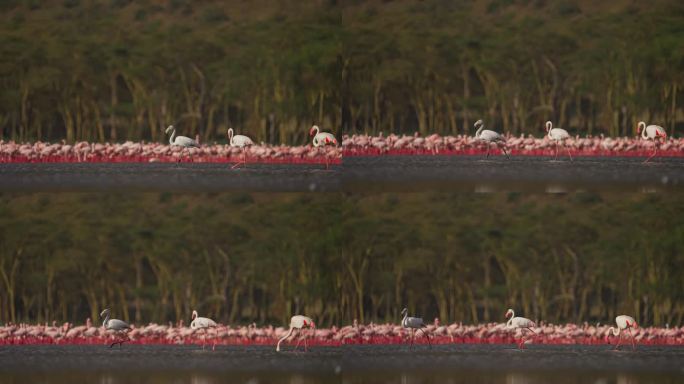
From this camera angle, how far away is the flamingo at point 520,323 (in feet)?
16.2

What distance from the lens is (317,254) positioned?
5.06 metres

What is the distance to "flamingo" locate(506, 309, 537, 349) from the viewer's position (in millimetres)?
4941

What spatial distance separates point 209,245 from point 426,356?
3.97 feet

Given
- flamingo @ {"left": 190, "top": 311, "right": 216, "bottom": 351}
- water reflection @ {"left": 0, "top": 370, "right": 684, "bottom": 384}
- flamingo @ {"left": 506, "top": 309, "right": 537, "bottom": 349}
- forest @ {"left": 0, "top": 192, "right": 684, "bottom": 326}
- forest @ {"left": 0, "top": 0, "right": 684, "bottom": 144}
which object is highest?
forest @ {"left": 0, "top": 0, "right": 684, "bottom": 144}

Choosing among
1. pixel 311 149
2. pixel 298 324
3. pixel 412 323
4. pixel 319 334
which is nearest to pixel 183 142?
pixel 311 149

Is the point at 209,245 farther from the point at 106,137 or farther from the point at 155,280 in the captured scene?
the point at 106,137

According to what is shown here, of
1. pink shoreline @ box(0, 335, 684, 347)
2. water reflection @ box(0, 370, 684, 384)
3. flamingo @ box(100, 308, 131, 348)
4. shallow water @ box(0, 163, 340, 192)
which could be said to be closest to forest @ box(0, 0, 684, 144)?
shallow water @ box(0, 163, 340, 192)

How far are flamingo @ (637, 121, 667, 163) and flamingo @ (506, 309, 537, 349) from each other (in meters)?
1.00

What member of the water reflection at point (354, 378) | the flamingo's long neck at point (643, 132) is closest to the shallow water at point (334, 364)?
the water reflection at point (354, 378)

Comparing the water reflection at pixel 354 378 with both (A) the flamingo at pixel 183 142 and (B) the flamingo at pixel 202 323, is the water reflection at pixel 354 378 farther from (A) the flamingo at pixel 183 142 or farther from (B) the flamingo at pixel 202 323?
(A) the flamingo at pixel 183 142

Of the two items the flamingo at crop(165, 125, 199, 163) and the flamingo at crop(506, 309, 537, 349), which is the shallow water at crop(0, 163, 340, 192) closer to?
the flamingo at crop(165, 125, 199, 163)

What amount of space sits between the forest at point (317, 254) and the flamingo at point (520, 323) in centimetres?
5

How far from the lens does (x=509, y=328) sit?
500 centimetres

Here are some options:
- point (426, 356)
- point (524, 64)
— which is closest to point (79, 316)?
point (426, 356)
